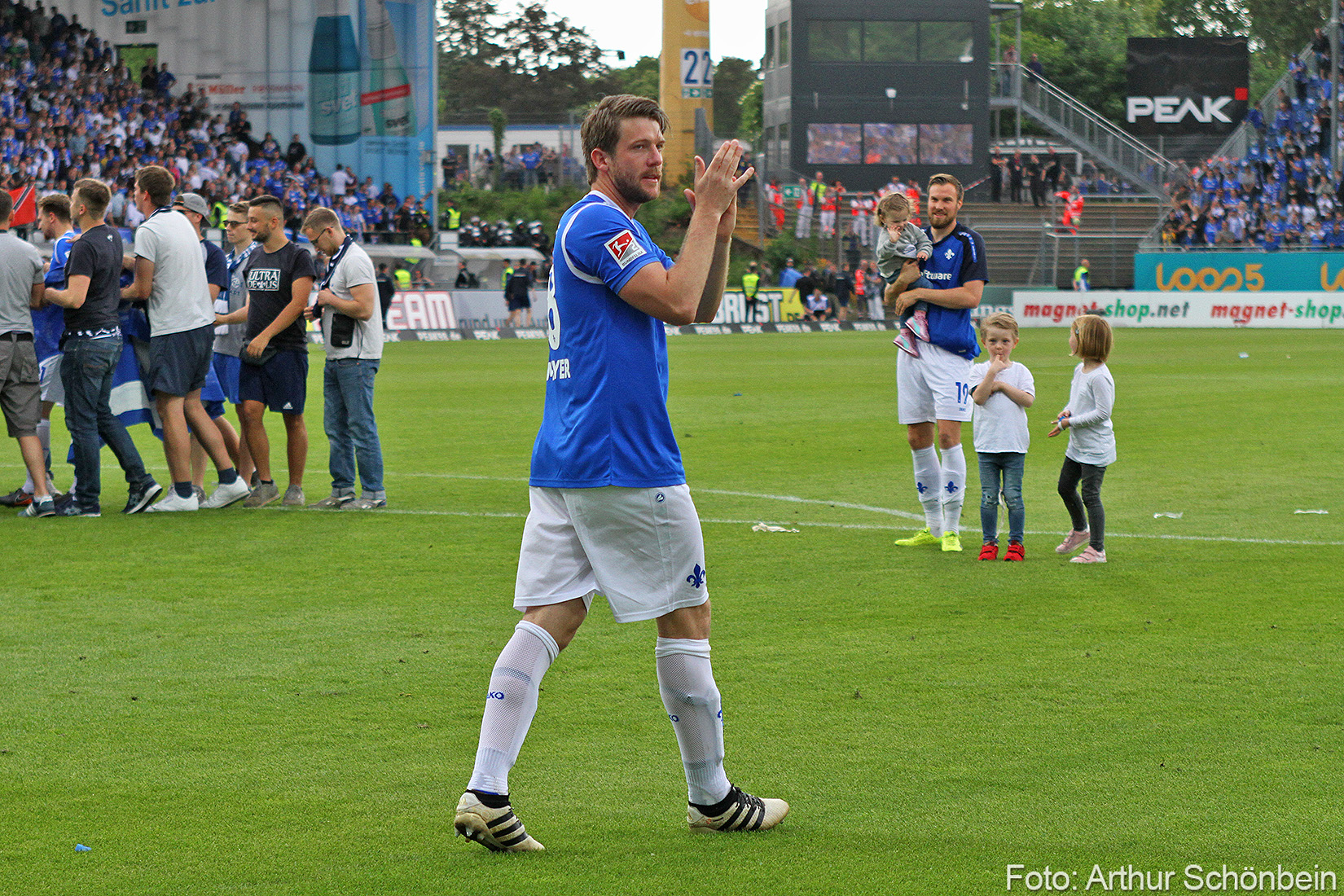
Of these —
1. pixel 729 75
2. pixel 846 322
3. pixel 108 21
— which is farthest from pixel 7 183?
pixel 729 75

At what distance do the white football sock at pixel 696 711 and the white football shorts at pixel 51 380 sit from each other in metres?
7.62

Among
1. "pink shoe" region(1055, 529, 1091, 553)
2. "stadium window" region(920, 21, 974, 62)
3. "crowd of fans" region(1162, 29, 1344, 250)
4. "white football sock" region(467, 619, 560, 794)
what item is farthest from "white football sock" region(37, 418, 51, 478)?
"stadium window" region(920, 21, 974, 62)

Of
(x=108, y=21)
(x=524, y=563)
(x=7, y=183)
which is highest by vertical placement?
(x=108, y=21)

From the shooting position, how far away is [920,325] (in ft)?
29.0

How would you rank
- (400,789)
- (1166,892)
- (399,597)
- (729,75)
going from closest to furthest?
(1166,892) → (400,789) → (399,597) → (729,75)

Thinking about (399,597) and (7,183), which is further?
(7,183)

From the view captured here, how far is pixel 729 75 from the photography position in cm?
10781

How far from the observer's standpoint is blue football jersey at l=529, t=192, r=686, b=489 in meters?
4.04

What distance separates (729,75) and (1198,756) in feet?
350

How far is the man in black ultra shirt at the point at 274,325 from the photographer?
→ 1031cm

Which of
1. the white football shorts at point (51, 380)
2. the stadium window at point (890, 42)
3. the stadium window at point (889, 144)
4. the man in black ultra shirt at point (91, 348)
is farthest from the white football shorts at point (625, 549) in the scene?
the stadium window at point (890, 42)

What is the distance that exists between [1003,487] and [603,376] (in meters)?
4.85

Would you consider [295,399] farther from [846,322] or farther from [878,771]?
[846,322]

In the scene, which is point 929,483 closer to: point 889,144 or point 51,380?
point 51,380
